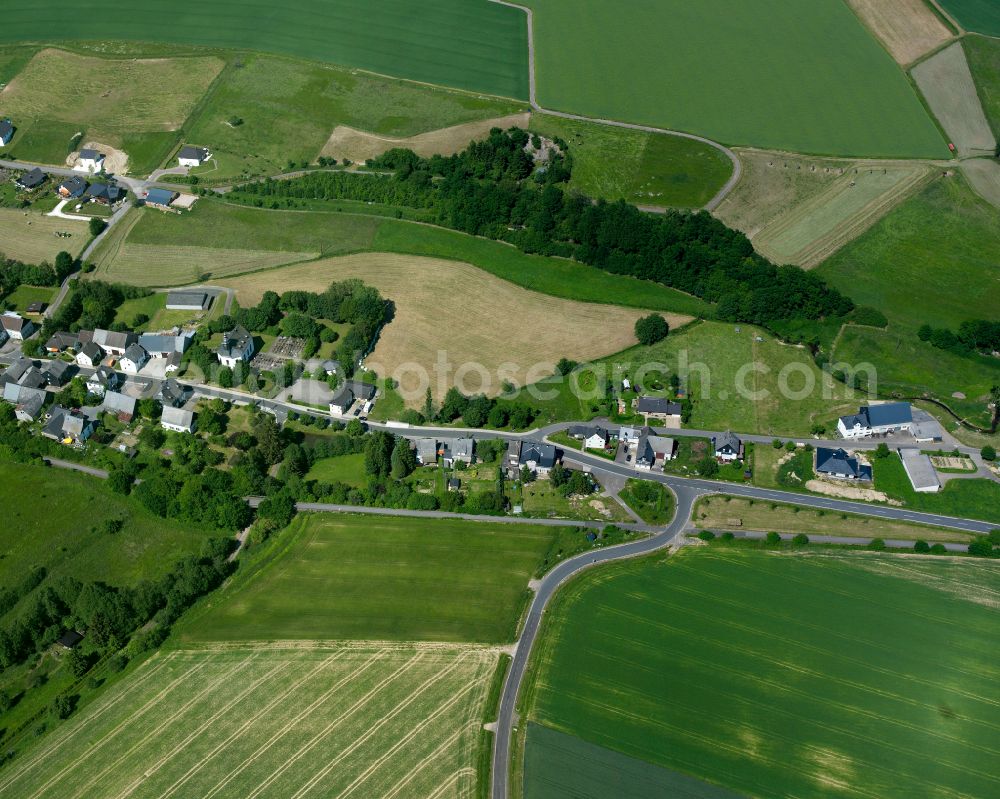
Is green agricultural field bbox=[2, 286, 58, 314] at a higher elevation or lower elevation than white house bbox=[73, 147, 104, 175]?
lower

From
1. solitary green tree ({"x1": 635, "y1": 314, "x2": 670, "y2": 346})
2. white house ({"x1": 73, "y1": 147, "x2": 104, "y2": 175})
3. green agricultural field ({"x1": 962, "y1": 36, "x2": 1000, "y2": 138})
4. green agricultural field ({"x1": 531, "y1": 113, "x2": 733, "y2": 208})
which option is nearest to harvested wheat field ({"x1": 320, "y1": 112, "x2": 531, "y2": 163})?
green agricultural field ({"x1": 531, "y1": 113, "x2": 733, "y2": 208})

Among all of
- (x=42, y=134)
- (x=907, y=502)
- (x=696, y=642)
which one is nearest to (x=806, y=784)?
(x=696, y=642)

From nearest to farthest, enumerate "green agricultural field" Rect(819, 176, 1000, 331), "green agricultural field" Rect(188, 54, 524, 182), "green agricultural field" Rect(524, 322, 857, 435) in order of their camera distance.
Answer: "green agricultural field" Rect(524, 322, 857, 435) < "green agricultural field" Rect(819, 176, 1000, 331) < "green agricultural field" Rect(188, 54, 524, 182)

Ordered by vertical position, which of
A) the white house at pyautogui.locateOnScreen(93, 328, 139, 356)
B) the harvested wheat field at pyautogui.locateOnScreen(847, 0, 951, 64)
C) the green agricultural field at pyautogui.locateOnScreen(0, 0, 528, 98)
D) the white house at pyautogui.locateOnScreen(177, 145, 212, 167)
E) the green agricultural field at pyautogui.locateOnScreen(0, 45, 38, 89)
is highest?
the harvested wheat field at pyautogui.locateOnScreen(847, 0, 951, 64)

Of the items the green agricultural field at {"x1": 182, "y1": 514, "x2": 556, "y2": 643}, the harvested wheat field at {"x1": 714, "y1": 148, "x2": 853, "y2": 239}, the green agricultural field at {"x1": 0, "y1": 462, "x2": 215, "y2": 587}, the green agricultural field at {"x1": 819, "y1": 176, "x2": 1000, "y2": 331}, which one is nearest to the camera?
the green agricultural field at {"x1": 182, "y1": 514, "x2": 556, "y2": 643}

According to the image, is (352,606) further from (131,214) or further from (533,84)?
(533,84)

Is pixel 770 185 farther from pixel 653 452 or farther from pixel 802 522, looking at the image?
pixel 802 522

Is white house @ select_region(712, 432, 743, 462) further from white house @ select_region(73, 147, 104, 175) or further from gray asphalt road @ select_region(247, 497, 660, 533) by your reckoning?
white house @ select_region(73, 147, 104, 175)

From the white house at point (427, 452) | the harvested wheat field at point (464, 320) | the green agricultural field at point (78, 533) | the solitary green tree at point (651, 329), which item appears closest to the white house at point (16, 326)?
the green agricultural field at point (78, 533)

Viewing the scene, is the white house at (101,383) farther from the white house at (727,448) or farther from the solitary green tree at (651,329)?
the white house at (727,448)
